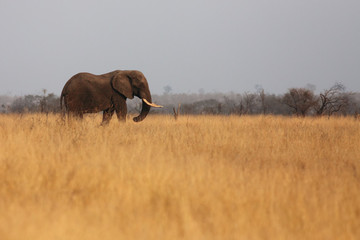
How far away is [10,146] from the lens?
17.6ft

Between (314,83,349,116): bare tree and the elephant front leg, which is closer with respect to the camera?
the elephant front leg

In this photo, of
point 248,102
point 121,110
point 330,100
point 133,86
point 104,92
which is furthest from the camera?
point 248,102

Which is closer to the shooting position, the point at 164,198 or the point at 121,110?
the point at 164,198

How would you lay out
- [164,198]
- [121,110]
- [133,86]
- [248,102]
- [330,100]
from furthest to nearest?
[248,102] → [330,100] → [133,86] → [121,110] → [164,198]

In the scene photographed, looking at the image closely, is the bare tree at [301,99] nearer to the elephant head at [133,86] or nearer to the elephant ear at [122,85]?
the elephant head at [133,86]

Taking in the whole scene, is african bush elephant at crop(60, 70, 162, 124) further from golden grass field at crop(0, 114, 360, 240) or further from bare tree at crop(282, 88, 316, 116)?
bare tree at crop(282, 88, 316, 116)

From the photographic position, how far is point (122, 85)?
1007 cm

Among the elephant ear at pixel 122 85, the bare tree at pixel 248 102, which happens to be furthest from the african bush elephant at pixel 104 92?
the bare tree at pixel 248 102

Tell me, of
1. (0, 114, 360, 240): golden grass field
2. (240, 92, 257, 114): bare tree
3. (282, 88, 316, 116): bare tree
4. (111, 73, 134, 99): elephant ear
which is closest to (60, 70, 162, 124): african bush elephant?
(111, 73, 134, 99): elephant ear

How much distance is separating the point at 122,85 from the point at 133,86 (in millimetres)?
436

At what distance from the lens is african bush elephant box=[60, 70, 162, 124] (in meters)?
9.71

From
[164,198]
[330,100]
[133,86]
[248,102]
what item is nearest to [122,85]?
[133,86]

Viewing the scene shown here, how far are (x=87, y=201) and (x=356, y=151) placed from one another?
4.97 m

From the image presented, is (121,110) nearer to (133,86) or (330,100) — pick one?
(133,86)
